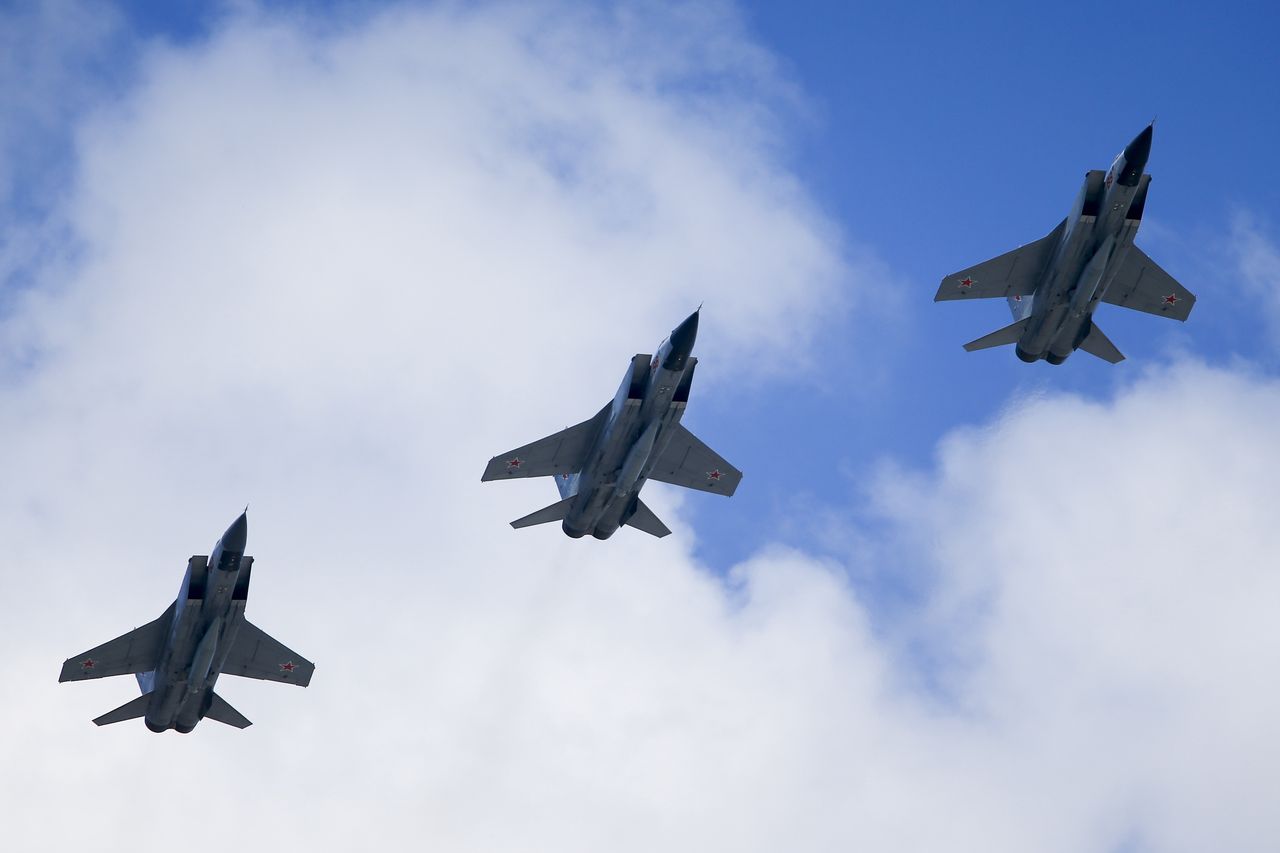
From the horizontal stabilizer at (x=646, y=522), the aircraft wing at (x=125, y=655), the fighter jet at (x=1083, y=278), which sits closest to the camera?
the fighter jet at (x=1083, y=278)

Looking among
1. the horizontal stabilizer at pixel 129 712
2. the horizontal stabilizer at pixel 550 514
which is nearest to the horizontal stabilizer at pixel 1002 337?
the horizontal stabilizer at pixel 550 514

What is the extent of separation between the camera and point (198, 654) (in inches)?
2463

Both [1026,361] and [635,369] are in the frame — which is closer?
[635,369]

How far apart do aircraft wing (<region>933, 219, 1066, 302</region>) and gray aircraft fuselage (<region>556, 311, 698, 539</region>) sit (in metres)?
13.7

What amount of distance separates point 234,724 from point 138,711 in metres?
3.79

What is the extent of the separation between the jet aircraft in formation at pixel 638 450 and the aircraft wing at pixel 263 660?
0.04m

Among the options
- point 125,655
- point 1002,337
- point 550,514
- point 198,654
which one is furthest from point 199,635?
point 1002,337

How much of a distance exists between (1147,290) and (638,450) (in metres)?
21.9

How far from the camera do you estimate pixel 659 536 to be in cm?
6838

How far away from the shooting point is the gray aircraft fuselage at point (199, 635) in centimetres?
6022

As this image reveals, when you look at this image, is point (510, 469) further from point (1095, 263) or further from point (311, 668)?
point (1095, 263)

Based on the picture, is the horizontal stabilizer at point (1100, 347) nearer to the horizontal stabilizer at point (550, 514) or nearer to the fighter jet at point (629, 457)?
the fighter jet at point (629, 457)

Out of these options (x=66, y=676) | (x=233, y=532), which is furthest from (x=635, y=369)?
(x=66, y=676)

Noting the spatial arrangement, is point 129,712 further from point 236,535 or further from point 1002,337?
point 1002,337
